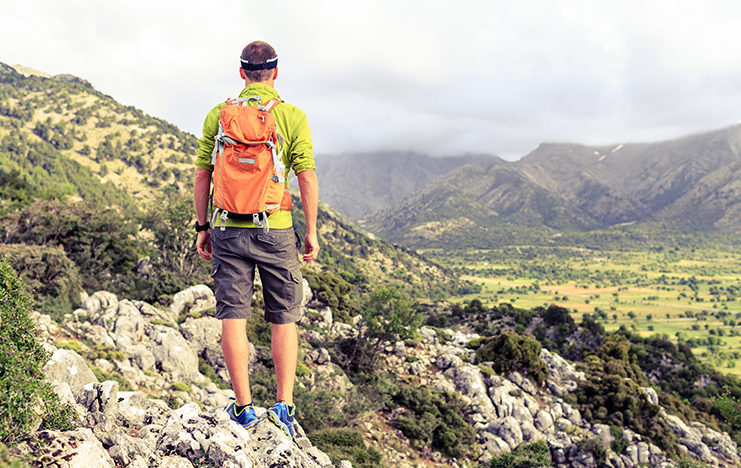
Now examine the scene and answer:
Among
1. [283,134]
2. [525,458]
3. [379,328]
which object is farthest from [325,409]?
[283,134]

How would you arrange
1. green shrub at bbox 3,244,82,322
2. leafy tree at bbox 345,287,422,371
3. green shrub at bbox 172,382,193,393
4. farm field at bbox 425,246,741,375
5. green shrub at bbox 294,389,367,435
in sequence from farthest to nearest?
farm field at bbox 425,246,741,375 → leafy tree at bbox 345,287,422,371 → green shrub at bbox 3,244,82,322 → green shrub at bbox 294,389,367,435 → green shrub at bbox 172,382,193,393

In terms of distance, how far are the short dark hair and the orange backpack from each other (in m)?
0.57

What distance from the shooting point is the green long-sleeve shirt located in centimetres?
462

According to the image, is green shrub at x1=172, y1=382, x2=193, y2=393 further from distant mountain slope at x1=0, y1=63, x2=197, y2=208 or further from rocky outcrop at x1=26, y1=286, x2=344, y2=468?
distant mountain slope at x1=0, y1=63, x2=197, y2=208

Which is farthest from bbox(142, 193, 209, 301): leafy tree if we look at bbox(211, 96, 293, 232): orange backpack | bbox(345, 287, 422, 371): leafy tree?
bbox(211, 96, 293, 232): orange backpack

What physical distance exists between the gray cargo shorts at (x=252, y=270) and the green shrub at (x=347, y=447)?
7883mm

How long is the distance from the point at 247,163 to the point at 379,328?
859 inches

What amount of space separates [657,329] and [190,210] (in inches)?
5618

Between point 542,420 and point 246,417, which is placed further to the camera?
point 542,420

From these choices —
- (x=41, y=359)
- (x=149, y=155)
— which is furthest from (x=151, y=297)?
(x=149, y=155)

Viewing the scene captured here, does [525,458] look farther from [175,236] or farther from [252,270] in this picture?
[175,236]

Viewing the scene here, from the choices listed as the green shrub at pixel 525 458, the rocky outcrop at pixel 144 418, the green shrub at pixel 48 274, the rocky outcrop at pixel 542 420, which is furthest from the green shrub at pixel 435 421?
the green shrub at pixel 48 274

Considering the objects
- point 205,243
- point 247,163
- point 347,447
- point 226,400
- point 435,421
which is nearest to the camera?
point 247,163

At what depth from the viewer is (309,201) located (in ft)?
15.7
